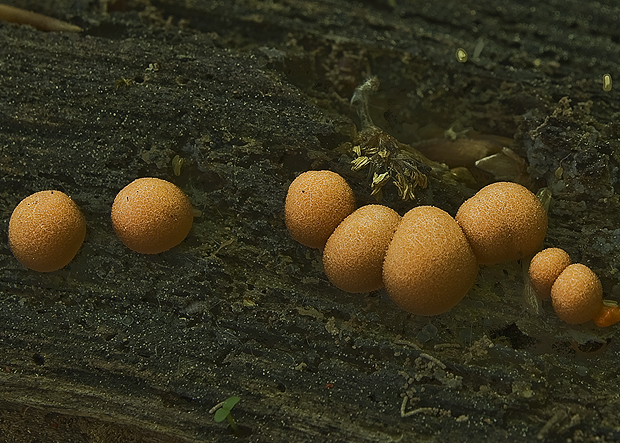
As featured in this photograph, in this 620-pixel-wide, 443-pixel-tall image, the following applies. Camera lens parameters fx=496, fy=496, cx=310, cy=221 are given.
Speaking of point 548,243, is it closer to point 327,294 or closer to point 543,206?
point 543,206

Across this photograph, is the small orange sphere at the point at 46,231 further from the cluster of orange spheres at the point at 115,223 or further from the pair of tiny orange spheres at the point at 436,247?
the pair of tiny orange spheres at the point at 436,247

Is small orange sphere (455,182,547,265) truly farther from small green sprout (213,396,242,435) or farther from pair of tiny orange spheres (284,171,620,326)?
small green sprout (213,396,242,435)

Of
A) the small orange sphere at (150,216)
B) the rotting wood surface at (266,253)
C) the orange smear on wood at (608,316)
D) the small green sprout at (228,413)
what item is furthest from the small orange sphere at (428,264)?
the small orange sphere at (150,216)

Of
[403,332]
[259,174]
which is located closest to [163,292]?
[259,174]

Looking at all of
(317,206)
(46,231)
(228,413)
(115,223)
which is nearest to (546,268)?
(317,206)

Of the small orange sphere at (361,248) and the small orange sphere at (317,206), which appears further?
the small orange sphere at (317,206)

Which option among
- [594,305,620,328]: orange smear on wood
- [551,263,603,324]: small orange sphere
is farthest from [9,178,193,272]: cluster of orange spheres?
[594,305,620,328]: orange smear on wood
